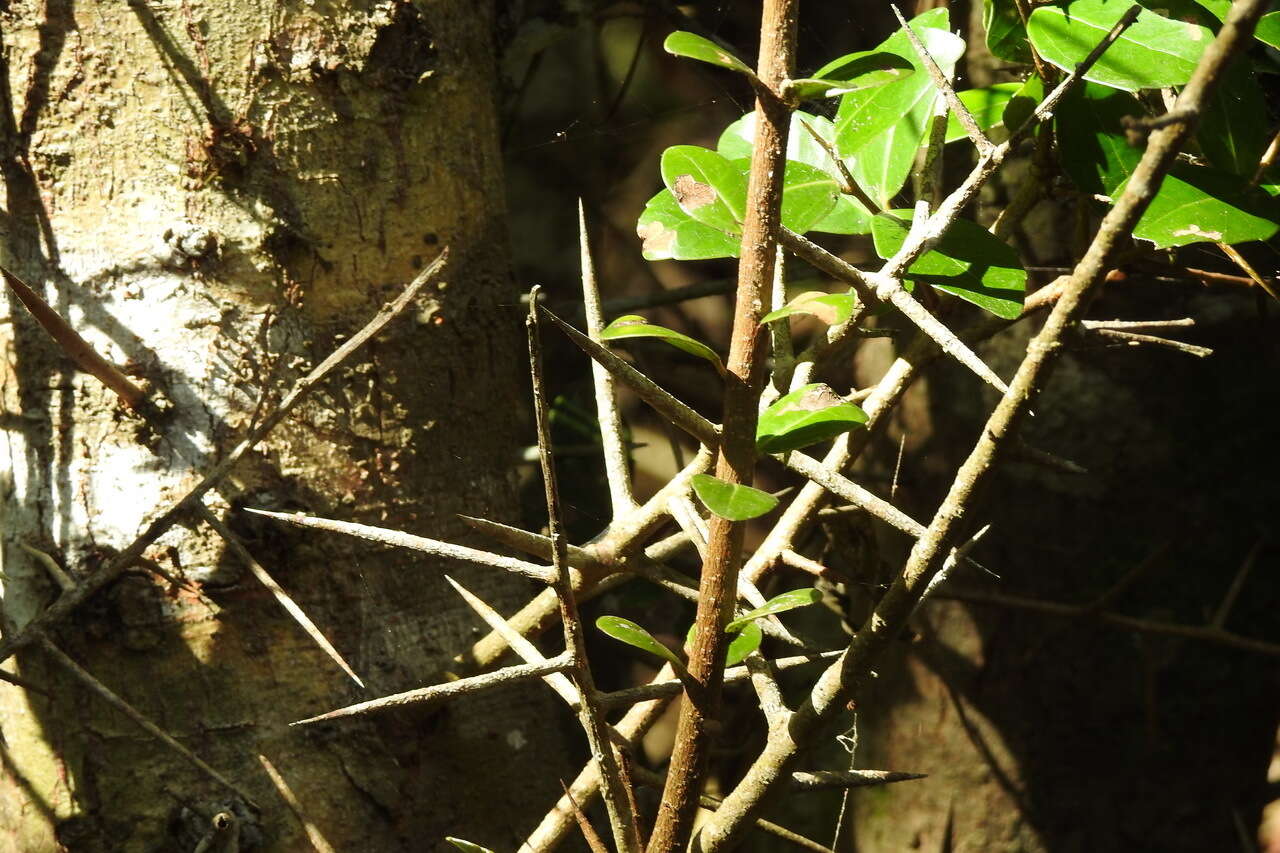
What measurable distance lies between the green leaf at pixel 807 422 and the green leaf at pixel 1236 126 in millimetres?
283

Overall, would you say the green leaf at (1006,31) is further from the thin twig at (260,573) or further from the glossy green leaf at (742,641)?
the thin twig at (260,573)

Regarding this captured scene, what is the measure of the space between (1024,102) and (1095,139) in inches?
1.7

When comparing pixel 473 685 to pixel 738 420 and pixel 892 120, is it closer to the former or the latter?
pixel 738 420

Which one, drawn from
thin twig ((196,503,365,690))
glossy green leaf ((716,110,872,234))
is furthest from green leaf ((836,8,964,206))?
thin twig ((196,503,365,690))

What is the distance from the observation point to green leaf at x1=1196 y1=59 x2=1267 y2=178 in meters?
0.57

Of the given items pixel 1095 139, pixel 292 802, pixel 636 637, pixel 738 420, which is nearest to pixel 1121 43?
pixel 1095 139

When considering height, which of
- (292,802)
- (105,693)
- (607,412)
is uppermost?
(607,412)

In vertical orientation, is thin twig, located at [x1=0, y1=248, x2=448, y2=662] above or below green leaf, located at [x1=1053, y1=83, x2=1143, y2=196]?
below

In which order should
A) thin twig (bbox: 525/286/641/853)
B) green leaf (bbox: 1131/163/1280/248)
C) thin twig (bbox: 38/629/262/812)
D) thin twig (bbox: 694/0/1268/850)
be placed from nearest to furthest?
thin twig (bbox: 694/0/1268/850)
thin twig (bbox: 525/286/641/853)
green leaf (bbox: 1131/163/1280/248)
thin twig (bbox: 38/629/262/812)

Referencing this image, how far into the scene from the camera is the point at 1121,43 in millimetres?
537

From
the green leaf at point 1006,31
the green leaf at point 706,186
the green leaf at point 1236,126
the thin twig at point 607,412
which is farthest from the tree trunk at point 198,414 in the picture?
the green leaf at point 1236,126

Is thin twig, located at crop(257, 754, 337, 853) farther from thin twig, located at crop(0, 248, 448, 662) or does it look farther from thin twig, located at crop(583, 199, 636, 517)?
thin twig, located at crop(583, 199, 636, 517)

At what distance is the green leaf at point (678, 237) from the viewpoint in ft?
1.86

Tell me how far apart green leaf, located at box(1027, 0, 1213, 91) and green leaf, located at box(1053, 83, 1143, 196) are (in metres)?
0.03
